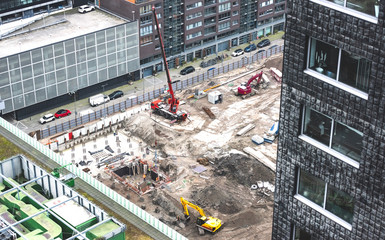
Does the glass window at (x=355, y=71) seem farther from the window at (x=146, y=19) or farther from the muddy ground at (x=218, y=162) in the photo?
the window at (x=146, y=19)

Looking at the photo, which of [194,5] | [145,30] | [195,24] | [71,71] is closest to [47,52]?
[71,71]

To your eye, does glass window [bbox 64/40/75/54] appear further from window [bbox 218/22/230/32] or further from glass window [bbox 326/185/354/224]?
glass window [bbox 326/185/354/224]

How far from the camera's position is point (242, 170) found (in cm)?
11206

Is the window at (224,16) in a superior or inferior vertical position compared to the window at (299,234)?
inferior

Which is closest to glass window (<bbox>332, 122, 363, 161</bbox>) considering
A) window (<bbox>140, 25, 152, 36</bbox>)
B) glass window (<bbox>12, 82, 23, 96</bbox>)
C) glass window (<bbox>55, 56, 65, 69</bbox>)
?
glass window (<bbox>12, 82, 23, 96</bbox>)

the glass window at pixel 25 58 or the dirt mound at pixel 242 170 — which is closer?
the dirt mound at pixel 242 170

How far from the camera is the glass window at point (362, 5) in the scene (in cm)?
2830

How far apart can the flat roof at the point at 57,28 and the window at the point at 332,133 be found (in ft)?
343

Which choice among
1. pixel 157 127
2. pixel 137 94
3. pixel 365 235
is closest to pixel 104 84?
pixel 137 94

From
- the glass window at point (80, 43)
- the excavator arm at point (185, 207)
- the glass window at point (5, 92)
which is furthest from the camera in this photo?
the glass window at point (80, 43)

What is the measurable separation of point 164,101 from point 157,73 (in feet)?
57.9

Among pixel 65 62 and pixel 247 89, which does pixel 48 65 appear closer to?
pixel 65 62

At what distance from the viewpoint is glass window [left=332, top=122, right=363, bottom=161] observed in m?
31.4

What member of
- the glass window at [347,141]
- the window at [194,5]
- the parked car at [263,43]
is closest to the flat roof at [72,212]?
the glass window at [347,141]
